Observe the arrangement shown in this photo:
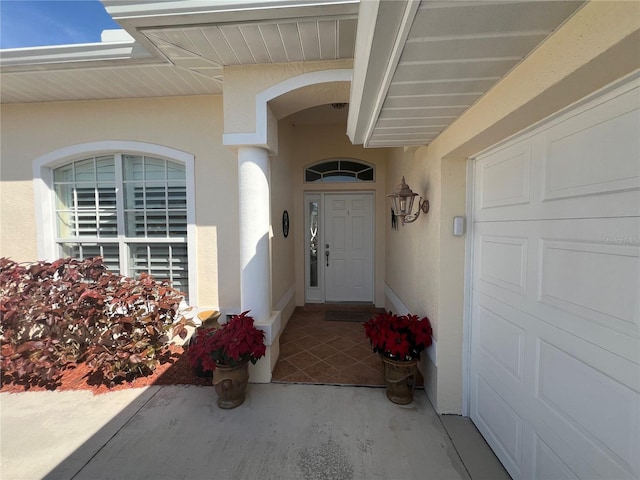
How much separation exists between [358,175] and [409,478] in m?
4.44

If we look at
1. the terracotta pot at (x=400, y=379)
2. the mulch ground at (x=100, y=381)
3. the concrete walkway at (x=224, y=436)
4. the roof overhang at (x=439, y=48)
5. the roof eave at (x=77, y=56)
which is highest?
the roof eave at (x=77, y=56)

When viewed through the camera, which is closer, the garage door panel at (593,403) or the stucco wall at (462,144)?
the stucco wall at (462,144)

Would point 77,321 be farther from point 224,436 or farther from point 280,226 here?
point 280,226

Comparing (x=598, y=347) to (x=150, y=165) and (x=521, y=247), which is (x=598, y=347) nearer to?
(x=521, y=247)

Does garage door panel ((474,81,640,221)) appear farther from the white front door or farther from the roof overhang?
the white front door

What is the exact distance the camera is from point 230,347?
241 centimetres

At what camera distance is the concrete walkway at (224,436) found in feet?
6.14

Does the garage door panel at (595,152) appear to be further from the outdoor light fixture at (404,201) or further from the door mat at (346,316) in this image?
the door mat at (346,316)

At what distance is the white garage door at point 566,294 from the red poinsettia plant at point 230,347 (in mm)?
1990

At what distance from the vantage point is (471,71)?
133 cm

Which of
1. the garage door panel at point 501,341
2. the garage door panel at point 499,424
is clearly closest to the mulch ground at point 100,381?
the garage door panel at point 499,424

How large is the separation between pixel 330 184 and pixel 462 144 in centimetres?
338

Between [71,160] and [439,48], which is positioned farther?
[71,160]

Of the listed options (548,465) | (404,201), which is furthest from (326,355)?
(548,465)
